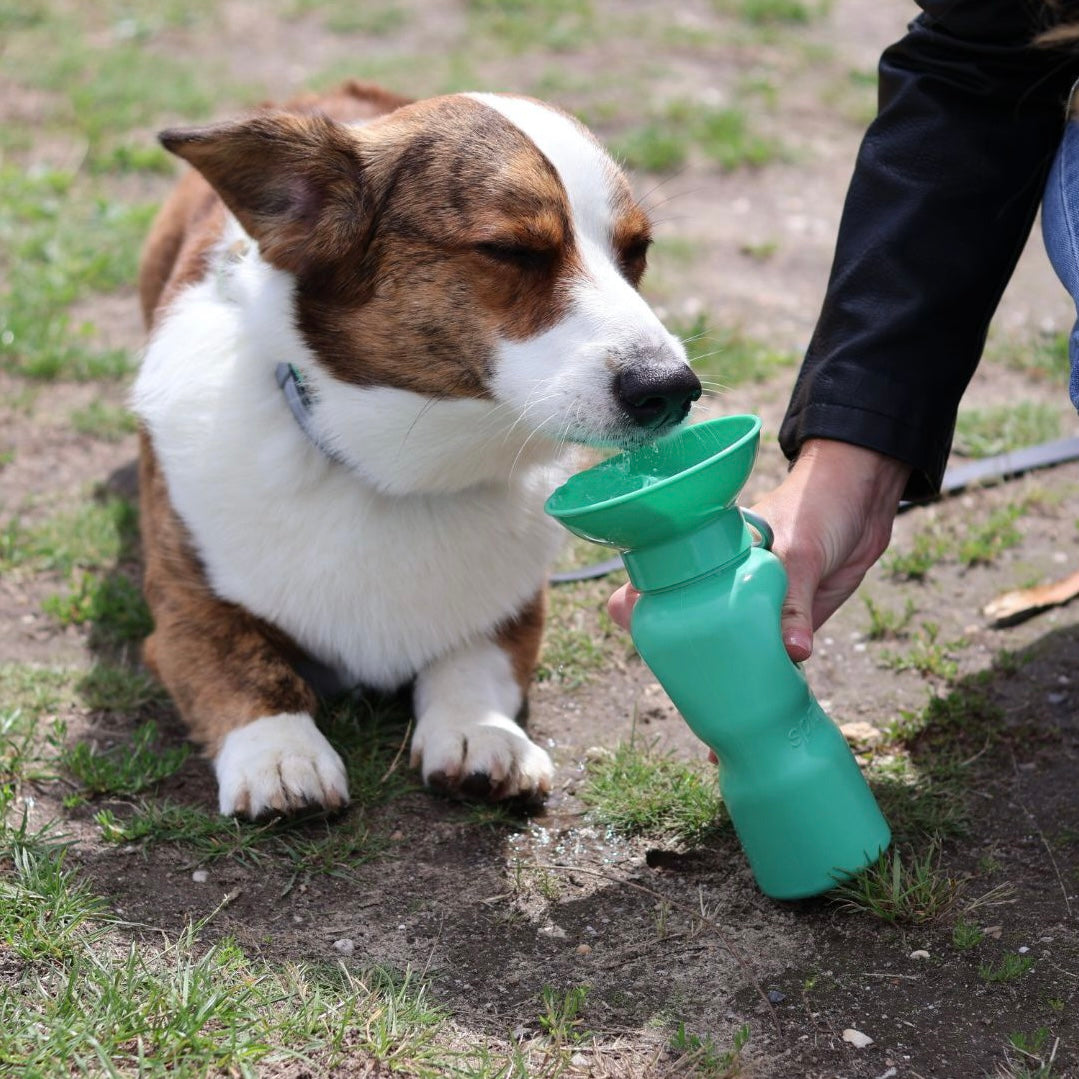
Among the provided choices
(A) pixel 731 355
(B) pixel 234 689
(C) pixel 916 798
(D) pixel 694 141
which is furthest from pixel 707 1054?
(D) pixel 694 141

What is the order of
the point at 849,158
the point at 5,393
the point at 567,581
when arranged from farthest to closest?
the point at 849,158 < the point at 5,393 < the point at 567,581

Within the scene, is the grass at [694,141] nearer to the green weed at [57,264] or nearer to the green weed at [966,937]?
the green weed at [57,264]

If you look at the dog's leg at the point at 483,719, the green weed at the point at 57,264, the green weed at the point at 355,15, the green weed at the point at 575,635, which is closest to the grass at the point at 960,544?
the green weed at the point at 575,635

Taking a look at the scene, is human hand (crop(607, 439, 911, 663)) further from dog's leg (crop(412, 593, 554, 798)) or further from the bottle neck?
dog's leg (crop(412, 593, 554, 798))

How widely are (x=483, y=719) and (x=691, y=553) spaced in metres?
0.83

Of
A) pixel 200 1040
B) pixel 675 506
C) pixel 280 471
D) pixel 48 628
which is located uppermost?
pixel 675 506

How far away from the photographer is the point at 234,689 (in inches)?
110

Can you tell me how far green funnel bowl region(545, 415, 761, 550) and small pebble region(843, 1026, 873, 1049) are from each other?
79cm

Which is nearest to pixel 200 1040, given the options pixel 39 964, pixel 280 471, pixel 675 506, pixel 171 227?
pixel 39 964

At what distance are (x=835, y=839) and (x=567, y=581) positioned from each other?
147cm

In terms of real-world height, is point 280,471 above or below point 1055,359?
above

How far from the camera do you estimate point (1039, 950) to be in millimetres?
2242

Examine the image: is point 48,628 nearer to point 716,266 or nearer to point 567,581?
point 567,581

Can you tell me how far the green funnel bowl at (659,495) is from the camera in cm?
204
